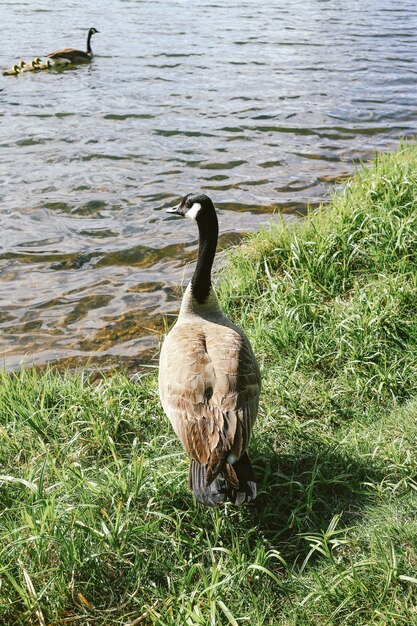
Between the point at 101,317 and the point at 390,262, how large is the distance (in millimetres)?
2581

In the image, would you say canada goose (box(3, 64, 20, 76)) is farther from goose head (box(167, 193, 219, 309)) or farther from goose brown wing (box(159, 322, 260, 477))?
goose brown wing (box(159, 322, 260, 477))

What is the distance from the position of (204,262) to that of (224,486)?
185 centimetres

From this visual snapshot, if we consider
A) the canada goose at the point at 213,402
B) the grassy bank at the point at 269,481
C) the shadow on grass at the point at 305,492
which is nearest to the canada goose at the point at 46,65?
the grassy bank at the point at 269,481

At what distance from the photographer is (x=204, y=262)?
15.5ft

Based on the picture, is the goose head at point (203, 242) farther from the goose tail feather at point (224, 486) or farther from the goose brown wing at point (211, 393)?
the goose tail feather at point (224, 486)

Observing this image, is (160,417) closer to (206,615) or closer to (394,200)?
(206,615)

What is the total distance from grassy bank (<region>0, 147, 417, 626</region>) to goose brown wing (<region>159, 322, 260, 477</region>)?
1.19 feet

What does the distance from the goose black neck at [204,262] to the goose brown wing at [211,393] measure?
1.92 ft

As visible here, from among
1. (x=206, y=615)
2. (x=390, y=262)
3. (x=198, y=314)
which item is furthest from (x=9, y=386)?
(x=390, y=262)

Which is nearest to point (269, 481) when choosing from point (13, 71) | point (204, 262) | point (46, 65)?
point (204, 262)

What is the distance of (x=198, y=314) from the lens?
4633 millimetres

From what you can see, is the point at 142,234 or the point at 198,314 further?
the point at 142,234

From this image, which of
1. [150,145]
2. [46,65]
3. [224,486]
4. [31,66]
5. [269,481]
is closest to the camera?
[224,486]

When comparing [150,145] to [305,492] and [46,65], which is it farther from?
[305,492]
